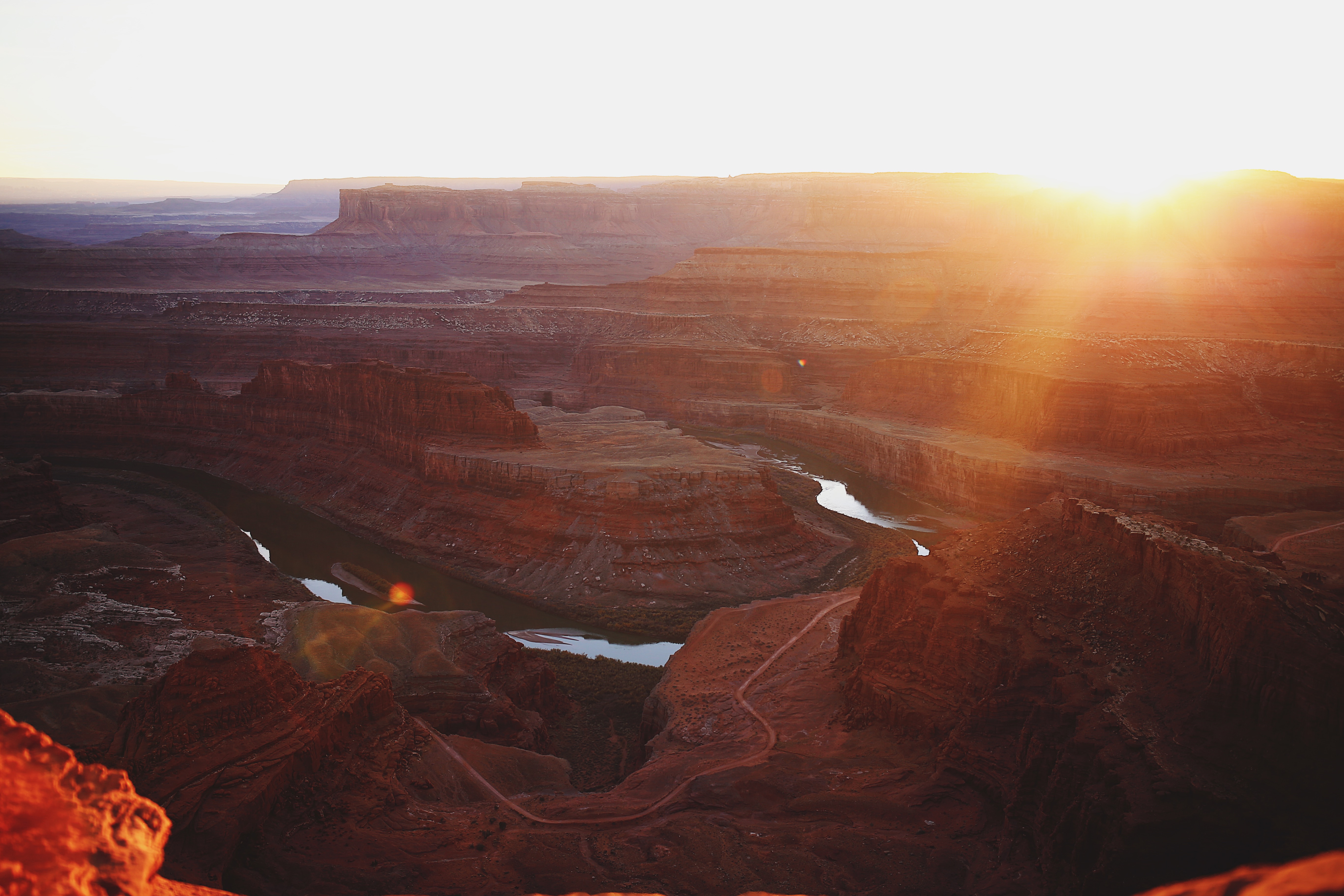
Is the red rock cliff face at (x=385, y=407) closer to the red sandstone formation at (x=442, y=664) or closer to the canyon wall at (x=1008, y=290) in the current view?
the red sandstone formation at (x=442, y=664)

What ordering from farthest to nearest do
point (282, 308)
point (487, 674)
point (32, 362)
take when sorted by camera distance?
point (282, 308) → point (32, 362) → point (487, 674)

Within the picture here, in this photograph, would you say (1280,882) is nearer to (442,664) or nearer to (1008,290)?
(442,664)

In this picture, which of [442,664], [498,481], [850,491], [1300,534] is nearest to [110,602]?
[442,664]

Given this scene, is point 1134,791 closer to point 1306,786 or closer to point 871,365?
point 1306,786

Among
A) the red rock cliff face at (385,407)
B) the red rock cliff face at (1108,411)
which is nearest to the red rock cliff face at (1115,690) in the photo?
the red rock cliff face at (385,407)

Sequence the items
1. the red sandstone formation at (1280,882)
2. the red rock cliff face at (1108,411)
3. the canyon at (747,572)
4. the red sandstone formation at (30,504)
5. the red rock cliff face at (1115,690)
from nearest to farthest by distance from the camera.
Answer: the red sandstone formation at (1280,882) < the red rock cliff face at (1115,690) < the canyon at (747,572) < the red sandstone formation at (30,504) < the red rock cliff face at (1108,411)

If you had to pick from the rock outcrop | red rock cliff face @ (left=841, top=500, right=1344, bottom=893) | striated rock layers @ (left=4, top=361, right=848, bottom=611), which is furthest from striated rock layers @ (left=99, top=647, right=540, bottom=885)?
striated rock layers @ (left=4, top=361, right=848, bottom=611)

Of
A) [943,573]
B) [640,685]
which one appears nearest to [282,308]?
[640,685]

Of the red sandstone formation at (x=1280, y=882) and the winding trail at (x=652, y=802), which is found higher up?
the red sandstone formation at (x=1280, y=882)
